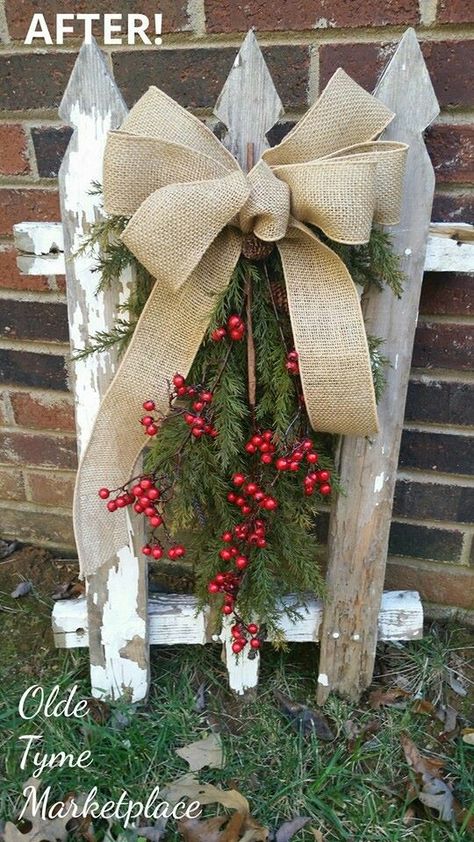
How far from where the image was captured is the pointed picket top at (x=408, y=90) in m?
1.01

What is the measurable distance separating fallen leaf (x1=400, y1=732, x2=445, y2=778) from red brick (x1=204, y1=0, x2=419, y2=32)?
1.40 m

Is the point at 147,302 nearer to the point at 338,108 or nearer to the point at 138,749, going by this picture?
the point at 338,108

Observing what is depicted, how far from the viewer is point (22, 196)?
1406 millimetres

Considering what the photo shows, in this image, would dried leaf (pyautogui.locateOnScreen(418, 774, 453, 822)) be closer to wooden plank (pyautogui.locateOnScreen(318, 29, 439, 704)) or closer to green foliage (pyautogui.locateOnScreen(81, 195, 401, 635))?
wooden plank (pyautogui.locateOnScreen(318, 29, 439, 704))

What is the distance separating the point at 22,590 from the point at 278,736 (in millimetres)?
789

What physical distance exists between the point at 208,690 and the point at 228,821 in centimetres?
31

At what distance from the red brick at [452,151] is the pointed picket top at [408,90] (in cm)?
16

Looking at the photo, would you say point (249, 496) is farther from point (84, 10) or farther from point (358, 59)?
point (84, 10)

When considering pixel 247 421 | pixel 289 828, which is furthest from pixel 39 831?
pixel 247 421

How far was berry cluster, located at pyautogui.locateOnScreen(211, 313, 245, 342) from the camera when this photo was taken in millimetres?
987

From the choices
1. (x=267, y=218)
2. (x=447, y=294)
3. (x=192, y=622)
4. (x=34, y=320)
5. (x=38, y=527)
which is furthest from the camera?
(x=38, y=527)

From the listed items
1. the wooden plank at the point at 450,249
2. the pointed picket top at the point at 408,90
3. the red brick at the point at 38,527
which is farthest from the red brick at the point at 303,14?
the red brick at the point at 38,527

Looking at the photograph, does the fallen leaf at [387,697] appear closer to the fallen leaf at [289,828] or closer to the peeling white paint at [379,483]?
the fallen leaf at [289,828]

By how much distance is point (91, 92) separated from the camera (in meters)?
1.05
